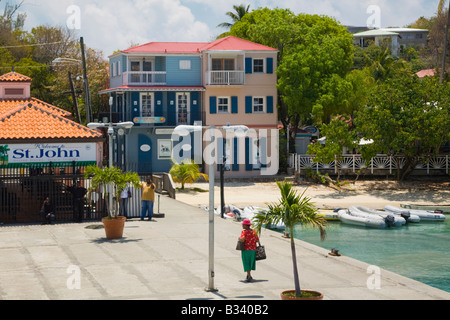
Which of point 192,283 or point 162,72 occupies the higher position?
point 162,72

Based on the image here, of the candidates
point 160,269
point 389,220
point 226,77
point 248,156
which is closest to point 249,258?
point 160,269

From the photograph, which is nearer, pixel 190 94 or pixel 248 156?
pixel 248 156

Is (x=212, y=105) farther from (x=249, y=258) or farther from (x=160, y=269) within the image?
(x=249, y=258)

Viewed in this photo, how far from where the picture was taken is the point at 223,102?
51.6 meters

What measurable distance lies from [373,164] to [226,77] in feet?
40.0

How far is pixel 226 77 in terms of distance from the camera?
50.9 metres

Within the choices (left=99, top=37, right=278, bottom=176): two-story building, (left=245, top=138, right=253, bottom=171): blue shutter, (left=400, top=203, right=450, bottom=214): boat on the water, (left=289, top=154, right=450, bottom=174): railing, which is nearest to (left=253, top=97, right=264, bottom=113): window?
(left=99, top=37, right=278, bottom=176): two-story building

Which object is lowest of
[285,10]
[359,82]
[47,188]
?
[47,188]

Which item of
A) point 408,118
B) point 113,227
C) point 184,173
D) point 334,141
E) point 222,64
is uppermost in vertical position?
point 222,64

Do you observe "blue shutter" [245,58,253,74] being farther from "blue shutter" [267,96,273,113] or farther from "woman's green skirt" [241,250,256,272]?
"woman's green skirt" [241,250,256,272]

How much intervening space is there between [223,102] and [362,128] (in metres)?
11.1
